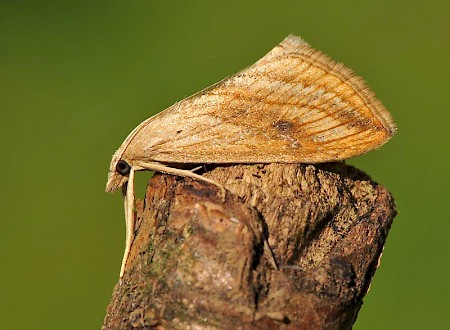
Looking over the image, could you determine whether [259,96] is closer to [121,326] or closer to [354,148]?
[354,148]

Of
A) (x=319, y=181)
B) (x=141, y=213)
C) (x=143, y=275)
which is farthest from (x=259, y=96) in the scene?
(x=143, y=275)

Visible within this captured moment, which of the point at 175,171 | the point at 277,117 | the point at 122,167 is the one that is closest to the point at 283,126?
the point at 277,117

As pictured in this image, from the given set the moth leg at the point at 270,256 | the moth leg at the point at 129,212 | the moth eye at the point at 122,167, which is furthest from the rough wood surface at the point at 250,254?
the moth eye at the point at 122,167

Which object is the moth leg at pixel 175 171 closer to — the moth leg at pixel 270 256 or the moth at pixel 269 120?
the moth at pixel 269 120

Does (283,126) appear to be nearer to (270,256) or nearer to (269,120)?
(269,120)

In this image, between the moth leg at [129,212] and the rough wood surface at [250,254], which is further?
the moth leg at [129,212]
